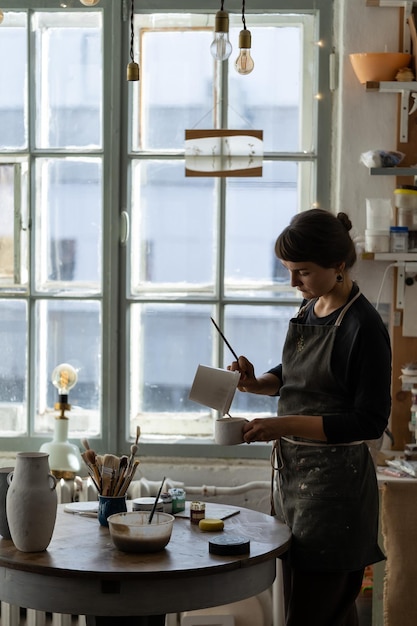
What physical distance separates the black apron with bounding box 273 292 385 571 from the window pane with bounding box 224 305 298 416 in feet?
3.43

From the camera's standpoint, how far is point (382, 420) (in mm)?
2363

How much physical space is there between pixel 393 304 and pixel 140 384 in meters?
1.03

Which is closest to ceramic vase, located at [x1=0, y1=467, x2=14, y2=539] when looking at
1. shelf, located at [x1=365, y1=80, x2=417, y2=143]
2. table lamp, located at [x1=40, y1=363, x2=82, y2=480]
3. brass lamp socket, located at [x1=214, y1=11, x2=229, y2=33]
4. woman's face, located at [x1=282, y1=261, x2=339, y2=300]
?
woman's face, located at [x1=282, y1=261, x2=339, y2=300]

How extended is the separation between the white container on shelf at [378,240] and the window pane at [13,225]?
1.34 metres

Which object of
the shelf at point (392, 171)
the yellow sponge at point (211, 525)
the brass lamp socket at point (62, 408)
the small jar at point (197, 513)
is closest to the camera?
the yellow sponge at point (211, 525)

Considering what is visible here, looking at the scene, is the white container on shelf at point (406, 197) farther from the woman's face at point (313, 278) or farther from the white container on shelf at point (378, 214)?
the woman's face at point (313, 278)

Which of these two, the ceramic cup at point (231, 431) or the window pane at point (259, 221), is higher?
the window pane at point (259, 221)

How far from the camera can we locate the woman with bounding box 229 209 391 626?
2.36 meters

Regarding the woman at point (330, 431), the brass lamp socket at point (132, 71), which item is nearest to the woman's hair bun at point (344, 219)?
the woman at point (330, 431)

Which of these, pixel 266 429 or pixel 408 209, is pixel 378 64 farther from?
pixel 266 429

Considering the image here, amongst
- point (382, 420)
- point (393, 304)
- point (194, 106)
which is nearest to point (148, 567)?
point (382, 420)

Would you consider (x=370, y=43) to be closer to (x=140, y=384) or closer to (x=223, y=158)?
(x=223, y=158)

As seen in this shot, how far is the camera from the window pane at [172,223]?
11.9 feet

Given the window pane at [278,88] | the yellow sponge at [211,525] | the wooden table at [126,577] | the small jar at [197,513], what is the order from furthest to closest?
the window pane at [278,88], the small jar at [197,513], the yellow sponge at [211,525], the wooden table at [126,577]
